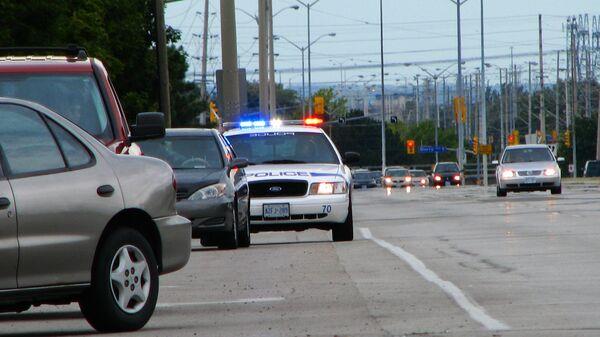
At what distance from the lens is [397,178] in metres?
90.4

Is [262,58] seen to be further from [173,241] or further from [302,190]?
[173,241]

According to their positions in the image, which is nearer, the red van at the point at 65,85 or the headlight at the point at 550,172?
the red van at the point at 65,85

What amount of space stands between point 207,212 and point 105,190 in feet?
31.2

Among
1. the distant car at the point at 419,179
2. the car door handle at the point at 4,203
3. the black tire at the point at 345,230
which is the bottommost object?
the distant car at the point at 419,179

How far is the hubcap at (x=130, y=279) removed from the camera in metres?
11.3

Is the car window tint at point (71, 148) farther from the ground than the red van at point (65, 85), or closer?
closer

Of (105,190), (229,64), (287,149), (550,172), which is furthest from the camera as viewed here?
(550,172)

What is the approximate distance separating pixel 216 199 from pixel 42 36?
13.7m

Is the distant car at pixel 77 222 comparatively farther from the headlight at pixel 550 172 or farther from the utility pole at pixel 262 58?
the utility pole at pixel 262 58

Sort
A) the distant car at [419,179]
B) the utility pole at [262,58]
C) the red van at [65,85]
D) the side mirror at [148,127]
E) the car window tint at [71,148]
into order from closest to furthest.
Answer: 1. the car window tint at [71,148]
2. the side mirror at [148,127]
3. the red van at [65,85]
4. the utility pole at [262,58]
5. the distant car at [419,179]

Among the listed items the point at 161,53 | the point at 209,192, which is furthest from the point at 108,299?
the point at 161,53

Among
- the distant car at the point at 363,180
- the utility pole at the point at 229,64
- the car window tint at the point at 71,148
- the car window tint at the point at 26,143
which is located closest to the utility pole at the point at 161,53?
the utility pole at the point at 229,64

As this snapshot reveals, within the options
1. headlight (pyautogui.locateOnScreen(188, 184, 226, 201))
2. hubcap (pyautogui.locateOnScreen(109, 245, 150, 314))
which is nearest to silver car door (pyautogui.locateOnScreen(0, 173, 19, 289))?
hubcap (pyautogui.locateOnScreen(109, 245, 150, 314))

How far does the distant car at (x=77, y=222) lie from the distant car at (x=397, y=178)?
252 feet
